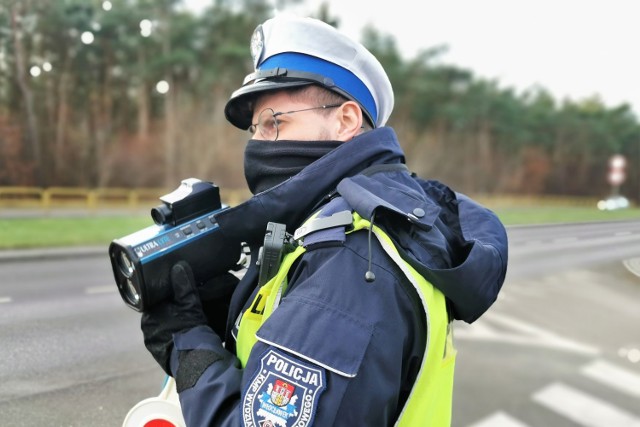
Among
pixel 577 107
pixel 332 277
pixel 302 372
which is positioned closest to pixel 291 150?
pixel 332 277

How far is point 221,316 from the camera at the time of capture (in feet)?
4.37

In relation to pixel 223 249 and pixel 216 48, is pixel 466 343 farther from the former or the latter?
pixel 216 48

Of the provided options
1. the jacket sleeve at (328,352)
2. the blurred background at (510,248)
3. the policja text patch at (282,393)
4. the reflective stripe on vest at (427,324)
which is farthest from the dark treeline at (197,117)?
the policja text patch at (282,393)

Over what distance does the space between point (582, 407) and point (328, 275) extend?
1301 millimetres

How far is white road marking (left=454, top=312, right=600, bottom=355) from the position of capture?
167 cm

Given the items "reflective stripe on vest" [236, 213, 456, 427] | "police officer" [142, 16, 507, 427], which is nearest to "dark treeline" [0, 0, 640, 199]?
"police officer" [142, 16, 507, 427]

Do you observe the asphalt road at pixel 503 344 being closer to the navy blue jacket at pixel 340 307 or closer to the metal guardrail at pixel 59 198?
the metal guardrail at pixel 59 198

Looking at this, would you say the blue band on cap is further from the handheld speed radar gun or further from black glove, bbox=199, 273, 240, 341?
black glove, bbox=199, 273, 240, 341

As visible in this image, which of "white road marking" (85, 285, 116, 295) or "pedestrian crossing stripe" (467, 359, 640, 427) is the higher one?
"pedestrian crossing stripe" (467, 359, 640, 427)

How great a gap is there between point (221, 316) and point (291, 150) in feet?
1.69

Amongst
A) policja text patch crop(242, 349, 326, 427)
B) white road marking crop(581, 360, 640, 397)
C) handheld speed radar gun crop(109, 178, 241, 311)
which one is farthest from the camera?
white road marking crop(581, 360, 640, 397)

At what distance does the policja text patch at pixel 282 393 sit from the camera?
2.69 ft

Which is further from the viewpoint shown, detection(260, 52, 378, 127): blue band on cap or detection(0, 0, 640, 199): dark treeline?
detection(0, 0, 640, 199): dark treeline

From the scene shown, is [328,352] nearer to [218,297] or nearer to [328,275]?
[328,275]
